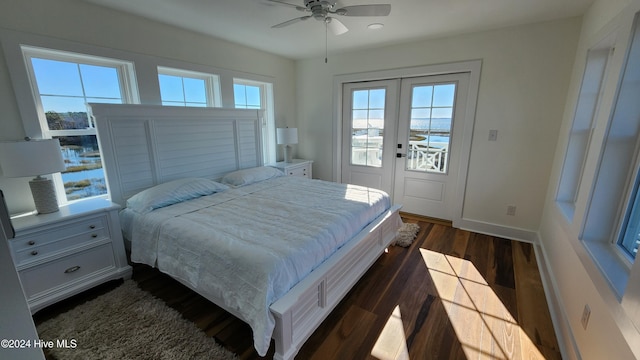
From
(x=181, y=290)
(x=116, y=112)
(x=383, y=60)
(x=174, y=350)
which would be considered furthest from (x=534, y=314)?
(x=116, y=112)

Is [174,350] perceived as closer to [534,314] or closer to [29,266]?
[29,266]

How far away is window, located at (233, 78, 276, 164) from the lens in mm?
3682

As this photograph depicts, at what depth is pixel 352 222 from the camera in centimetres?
211

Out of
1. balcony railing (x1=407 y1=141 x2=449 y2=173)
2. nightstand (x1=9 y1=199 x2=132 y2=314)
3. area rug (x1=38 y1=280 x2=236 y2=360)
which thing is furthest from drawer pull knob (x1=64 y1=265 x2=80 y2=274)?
balcony railing (x1=407 y1=141 x2=449 y2=173)

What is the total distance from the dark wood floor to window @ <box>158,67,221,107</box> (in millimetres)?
1847

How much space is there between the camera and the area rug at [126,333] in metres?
1.56

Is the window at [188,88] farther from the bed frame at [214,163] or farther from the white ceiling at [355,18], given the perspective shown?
the white ceiling at [355,18]

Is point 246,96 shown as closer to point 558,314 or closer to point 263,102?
point 263,102

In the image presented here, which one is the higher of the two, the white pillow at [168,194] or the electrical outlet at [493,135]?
the electrical outlet at [493,135]

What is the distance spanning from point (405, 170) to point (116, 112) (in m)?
3.43

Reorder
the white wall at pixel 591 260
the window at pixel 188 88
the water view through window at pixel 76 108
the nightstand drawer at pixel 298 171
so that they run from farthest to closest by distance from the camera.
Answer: the nightstand drawer at pixel 298 171, the window at pixel 188 88, the water view through window at pixel 76 108, the white wall at pixel 591 260

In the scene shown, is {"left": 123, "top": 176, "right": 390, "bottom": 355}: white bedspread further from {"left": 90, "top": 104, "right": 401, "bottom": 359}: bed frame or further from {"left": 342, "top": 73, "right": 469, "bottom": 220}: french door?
{"left": 342, "top": 73, "right": 469, "bottom": 220}: french door

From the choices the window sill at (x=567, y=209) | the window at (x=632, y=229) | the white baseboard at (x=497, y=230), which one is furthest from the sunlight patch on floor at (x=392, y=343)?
the white baseboard at (x=497, y=230)

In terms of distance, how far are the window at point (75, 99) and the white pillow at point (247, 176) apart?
119 cm
